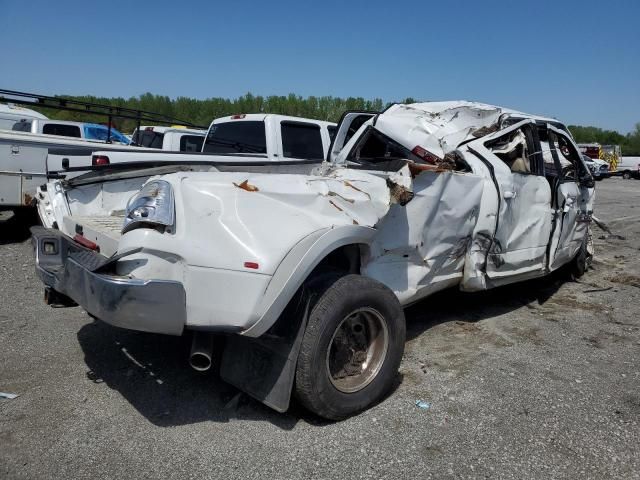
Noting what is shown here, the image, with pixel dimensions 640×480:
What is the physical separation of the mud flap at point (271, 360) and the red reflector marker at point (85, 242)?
3.20 feet

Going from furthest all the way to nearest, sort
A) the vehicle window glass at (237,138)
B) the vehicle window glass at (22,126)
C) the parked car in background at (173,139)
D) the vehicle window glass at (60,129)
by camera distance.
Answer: the vehicle window glass at (22,126) → the vehicle window glass at (60,129) → the parked car in background at (173,139) → the vehicle window glass at (237,138)

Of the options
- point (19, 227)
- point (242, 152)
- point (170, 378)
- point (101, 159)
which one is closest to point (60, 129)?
point (19, 227)

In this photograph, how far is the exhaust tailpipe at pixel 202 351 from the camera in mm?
2719

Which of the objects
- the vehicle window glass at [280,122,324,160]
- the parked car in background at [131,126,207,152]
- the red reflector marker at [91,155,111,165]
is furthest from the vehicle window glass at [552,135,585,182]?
the parked car in background at [131,126,207,152]

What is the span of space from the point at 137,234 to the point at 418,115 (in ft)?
Answer: 9.91

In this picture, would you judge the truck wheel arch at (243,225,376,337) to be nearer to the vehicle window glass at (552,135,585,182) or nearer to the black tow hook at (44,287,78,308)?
the black tow hook at (44,287,78,308)

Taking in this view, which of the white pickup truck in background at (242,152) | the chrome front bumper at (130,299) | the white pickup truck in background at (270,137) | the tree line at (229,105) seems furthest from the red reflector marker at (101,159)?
the tree line at (229,105)

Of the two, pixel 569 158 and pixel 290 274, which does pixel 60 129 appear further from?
pixel 290 274

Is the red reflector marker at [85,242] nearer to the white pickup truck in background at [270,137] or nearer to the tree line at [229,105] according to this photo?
the white pickup truck in background at [270,137]

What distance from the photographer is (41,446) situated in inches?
106

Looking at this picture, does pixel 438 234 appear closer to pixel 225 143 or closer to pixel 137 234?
pixel 137 234

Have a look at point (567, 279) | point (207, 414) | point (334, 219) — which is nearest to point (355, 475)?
point (207, 414)

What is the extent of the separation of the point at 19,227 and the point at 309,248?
25.6ft

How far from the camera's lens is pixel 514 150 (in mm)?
4738
